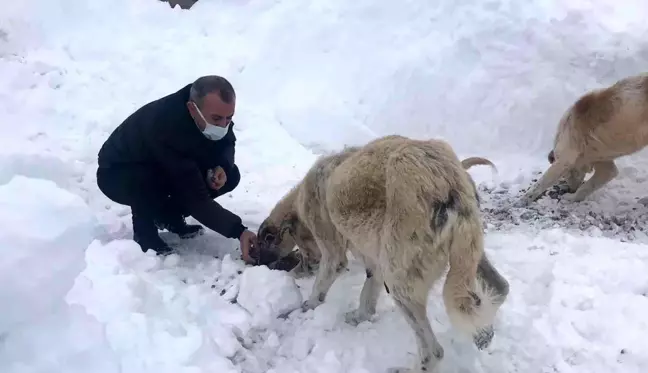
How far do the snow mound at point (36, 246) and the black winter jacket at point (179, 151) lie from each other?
0.94m

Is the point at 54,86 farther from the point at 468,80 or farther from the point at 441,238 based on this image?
the point at 441,238

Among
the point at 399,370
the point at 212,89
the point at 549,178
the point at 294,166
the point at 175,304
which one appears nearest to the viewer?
the point at 399,370

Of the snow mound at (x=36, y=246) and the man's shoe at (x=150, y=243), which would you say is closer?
the snow mound at (x=36, y=246)

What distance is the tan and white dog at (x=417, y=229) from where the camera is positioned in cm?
302

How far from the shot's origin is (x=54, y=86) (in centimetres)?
783

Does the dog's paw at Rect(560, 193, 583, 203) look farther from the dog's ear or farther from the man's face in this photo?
the man's face

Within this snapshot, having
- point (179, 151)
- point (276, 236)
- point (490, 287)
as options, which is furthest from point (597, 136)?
point (179, 151)

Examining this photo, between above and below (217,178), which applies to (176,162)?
above

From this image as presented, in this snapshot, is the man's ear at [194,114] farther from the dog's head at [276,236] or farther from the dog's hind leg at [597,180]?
the dog's hind leg at [597,180]

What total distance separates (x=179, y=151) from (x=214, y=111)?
44cm

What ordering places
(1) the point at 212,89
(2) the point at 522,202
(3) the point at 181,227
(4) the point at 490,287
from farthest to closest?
(2) the point at 522,202, (3) the point at 181,227, (1) the point at 212,89, (4) the point at 490,287

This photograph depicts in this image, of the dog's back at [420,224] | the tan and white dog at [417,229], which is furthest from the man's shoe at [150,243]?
the dog's back at [420,224]

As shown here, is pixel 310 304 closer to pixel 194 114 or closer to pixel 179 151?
pixel 179 151

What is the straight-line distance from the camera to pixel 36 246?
2.90m
